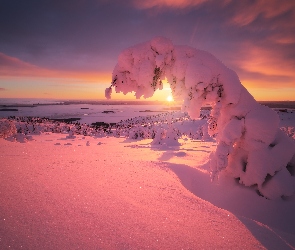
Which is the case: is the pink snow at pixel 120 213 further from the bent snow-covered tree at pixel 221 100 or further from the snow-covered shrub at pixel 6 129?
the snow-covered shrub at pixel 6 129

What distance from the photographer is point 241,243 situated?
6.44 feet

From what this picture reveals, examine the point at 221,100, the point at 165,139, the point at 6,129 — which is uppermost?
the point at 221,100

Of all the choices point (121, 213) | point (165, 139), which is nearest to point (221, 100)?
point (121, 213)

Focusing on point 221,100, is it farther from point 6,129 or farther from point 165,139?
point 6,129

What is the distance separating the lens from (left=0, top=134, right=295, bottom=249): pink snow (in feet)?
5.58

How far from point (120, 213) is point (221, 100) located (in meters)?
2.74

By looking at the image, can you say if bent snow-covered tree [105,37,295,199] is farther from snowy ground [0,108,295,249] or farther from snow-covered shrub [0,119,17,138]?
snow-covered shrub [0,119,17,138]

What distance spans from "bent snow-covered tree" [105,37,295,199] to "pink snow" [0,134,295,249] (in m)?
0.51

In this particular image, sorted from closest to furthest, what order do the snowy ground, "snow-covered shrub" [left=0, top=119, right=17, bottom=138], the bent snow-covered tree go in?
the snowy ground → the bent snow-covered tree → "snow-covered shrub" [left=0, top=119, right=17, bottom=138]

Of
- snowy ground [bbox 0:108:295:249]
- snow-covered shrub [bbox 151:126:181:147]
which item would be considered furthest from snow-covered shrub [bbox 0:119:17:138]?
snow-covered shrub [bbox 151:126:181:147]

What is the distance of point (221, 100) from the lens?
388 cm

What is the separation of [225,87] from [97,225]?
10.0 ft

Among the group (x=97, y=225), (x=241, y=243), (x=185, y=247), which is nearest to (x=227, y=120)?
(x=241, y=243)

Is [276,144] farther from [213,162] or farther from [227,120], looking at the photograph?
[213,162]
